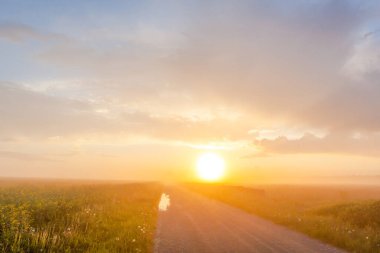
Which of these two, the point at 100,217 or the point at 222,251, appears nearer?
the point at 222,251

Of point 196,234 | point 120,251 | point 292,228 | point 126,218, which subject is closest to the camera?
point 120,251

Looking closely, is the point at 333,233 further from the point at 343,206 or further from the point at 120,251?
the point at 343,206

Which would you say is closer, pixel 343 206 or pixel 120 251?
pixel 120 251

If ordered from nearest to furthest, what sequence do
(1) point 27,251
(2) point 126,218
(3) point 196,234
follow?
(1) point 27,251 < (3) point 196,234 < (2) point 126,218

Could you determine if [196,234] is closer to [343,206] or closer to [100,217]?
[100,217]

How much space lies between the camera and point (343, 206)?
32250 mm

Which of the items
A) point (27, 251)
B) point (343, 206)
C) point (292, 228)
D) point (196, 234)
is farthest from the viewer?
point (343, 206)

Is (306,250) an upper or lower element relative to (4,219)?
lower

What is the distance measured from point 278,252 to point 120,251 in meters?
6.52

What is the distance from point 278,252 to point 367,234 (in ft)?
24.8

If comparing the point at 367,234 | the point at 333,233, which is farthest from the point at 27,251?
the point at 367,234

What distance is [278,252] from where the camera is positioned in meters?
14.1

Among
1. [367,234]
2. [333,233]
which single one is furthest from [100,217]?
[367,234]

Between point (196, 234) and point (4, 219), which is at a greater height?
point (4, 219)
